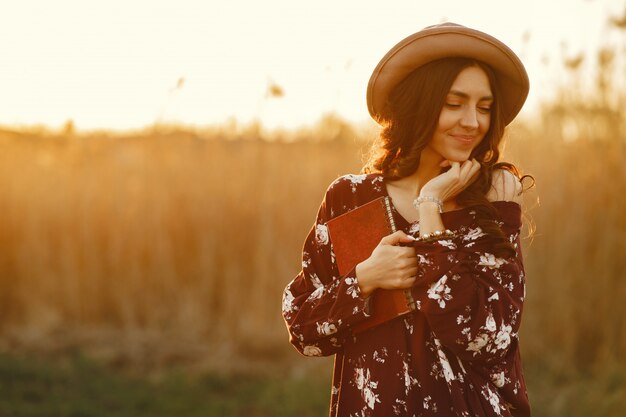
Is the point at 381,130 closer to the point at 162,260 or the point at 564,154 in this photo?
the point at 564,154

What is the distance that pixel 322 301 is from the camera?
7.47ft

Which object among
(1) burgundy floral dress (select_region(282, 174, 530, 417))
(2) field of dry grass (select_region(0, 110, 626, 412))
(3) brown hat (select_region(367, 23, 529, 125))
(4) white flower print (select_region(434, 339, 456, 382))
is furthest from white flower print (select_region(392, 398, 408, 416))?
(2) field of dry grass (select_region(0, 110, 626, 412))

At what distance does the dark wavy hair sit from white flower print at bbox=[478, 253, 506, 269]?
0.02 metres

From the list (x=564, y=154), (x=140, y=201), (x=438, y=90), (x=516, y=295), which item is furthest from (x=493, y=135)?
(x=140, y=201)

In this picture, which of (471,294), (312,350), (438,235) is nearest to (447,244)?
(438,235)

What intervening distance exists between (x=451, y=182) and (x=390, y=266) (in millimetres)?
270

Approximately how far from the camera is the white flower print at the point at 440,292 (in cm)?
206

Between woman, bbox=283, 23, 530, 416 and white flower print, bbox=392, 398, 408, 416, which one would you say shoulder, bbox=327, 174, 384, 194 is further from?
white flower print, bbox=392, 398, 408, 416

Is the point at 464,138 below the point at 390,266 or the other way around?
the other way around

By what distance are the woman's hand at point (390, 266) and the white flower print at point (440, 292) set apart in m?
0.07

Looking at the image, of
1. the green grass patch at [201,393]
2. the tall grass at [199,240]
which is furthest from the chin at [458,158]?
the tall grass at [199,240]

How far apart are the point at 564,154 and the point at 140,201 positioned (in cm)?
314

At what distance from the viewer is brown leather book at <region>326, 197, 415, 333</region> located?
7.29ft

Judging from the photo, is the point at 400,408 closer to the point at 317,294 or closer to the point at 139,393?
the point at 317,294
